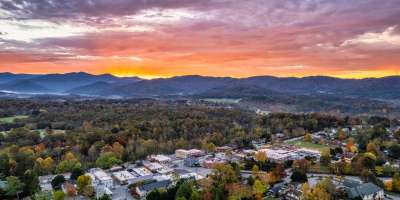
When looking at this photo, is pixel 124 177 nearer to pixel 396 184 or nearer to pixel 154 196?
pixel 154 196

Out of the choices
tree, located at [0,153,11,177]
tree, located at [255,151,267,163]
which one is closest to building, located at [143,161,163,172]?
tree, located at [255,151,267,163]

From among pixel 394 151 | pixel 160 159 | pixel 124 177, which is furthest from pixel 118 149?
pixel 394 151

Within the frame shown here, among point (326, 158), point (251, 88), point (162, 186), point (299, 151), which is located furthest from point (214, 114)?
point (251, 88)

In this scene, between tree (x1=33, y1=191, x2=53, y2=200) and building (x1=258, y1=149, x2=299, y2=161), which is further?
building (x1=258, y1=149, x2=299, y2=161)

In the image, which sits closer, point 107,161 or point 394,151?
point 107,161

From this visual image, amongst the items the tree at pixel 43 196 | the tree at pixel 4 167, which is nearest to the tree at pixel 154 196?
the tree at pixel 43 196

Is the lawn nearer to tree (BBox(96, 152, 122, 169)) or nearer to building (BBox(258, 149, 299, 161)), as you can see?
building (BBox(258, 149, 299, 161))

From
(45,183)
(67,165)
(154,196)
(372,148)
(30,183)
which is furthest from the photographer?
(372,148)

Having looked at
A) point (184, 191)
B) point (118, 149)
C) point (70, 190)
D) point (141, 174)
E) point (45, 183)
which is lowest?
point (45, 183)
